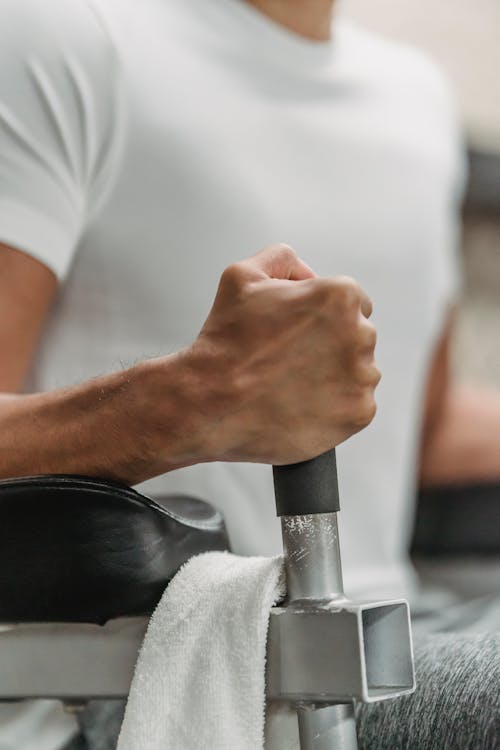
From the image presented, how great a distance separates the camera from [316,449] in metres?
0.42

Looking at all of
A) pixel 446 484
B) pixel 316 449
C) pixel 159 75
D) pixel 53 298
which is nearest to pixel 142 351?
pixel 53 298

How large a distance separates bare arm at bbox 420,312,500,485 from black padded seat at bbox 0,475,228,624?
2.31 ft

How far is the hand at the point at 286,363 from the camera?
1.35 ft

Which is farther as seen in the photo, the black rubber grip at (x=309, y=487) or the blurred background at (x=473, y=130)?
the blurred background at (x=473, y=130)

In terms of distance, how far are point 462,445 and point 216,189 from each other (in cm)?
52

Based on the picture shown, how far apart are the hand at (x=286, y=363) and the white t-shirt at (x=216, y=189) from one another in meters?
0.23

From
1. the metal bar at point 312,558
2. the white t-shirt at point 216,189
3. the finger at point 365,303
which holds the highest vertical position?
the white t-shirt at point 216,189

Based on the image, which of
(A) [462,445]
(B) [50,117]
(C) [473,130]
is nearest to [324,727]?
(B) [50,117]

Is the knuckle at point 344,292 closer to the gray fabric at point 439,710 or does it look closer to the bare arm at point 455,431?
the gray fabric at point 439,710

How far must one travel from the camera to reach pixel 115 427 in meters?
0.46

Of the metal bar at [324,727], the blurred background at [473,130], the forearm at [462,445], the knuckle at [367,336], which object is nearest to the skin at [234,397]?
the knuckle at [367,336]

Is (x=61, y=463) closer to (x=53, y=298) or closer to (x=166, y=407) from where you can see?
(x=166, y=407)

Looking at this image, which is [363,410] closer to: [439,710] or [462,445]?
[439,710]

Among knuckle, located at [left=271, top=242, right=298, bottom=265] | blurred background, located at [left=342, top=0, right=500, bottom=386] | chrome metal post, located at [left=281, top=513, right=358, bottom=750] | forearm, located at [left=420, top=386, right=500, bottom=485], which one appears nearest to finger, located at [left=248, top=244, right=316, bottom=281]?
knuckle, located at [left=271, top=242, right=298, bottom=265]
